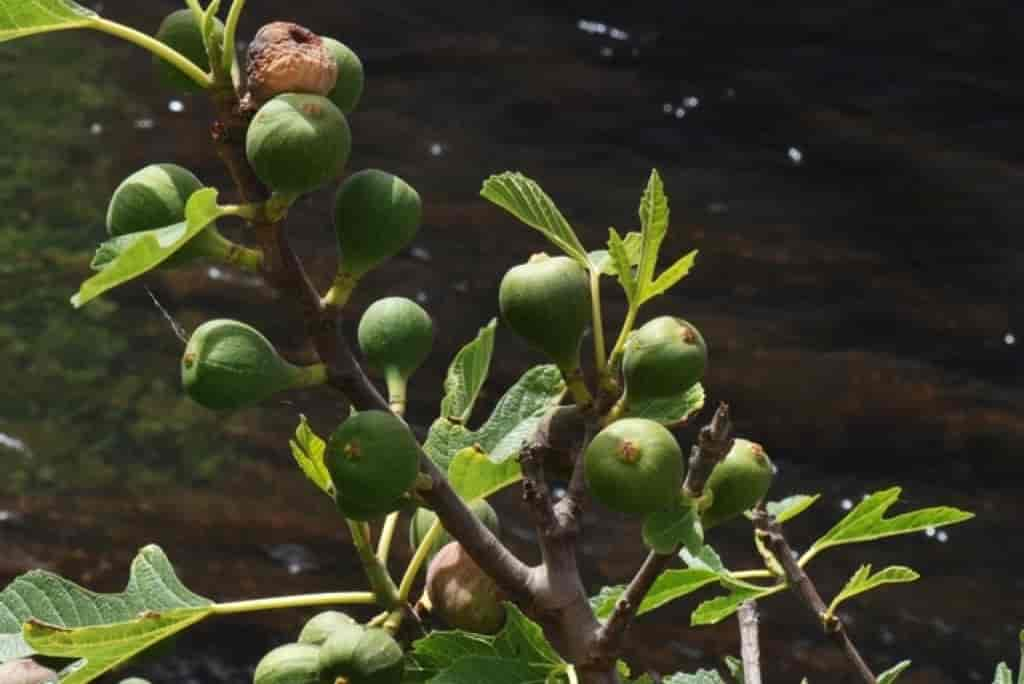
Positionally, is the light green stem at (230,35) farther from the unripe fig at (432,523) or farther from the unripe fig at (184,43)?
the unripe fig at (432,523)

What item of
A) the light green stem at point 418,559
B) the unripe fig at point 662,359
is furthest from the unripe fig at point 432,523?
the unripe fig at point 662,359

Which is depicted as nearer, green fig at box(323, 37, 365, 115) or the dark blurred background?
green fig at box(323, 37, 365, 115)

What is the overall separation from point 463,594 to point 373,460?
12 centimetres

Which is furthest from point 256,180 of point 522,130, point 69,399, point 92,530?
point 522,130

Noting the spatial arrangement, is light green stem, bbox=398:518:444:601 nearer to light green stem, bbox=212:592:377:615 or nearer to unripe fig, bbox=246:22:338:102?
light green stem, bbox=212:592:377:615

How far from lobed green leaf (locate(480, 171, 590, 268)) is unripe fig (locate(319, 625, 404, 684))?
176 mm

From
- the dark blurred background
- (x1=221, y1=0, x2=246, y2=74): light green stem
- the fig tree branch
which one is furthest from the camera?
the dark blurred background

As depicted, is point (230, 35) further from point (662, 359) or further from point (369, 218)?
point (662, 359)

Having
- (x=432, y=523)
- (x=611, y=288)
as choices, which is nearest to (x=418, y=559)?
(x=432, y=523)

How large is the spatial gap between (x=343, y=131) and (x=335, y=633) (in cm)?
19

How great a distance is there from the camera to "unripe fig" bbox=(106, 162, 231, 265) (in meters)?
0.60

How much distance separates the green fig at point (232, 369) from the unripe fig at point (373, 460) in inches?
1.1

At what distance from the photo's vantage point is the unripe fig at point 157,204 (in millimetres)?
598

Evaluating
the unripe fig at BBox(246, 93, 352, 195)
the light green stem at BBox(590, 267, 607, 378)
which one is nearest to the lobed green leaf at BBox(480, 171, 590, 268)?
the light green stem at BBox(590, 267, 607, 378)
